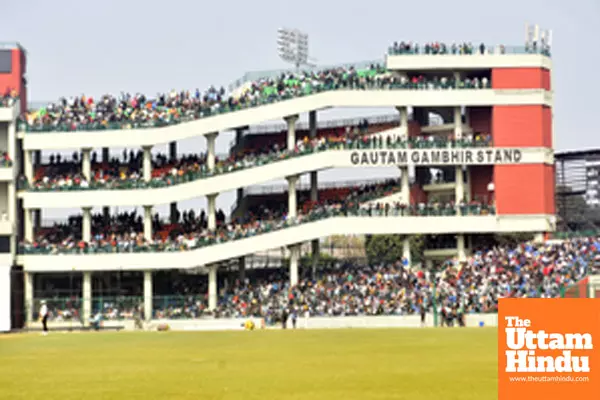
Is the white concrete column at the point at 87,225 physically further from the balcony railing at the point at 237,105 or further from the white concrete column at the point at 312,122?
the white concrete column at the point at 312,122

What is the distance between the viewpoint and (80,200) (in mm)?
85750

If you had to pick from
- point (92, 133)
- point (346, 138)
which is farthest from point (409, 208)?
point (92, 133)

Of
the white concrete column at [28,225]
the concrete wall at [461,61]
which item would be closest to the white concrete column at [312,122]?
the concrete wall at [461,61]

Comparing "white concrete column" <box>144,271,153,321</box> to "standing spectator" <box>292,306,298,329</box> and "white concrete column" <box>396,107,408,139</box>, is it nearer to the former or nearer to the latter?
"standing spectator" <box>292,306,298,329</box>

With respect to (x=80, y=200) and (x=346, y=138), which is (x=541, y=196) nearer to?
(x=346, y=138)

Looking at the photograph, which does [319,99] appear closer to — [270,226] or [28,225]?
[270,226]

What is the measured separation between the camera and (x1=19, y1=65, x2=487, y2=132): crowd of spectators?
86.2 metres

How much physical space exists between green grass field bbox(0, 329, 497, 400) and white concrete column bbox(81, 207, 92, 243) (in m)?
35.4

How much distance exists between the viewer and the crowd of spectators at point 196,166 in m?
85.4

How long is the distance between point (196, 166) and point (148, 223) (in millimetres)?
5798

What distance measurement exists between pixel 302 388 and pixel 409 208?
59927mm

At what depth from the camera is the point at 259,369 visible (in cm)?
3272

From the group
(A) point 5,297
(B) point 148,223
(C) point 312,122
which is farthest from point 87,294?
(C) point 312,122

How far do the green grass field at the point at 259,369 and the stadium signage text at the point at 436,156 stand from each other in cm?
3594
